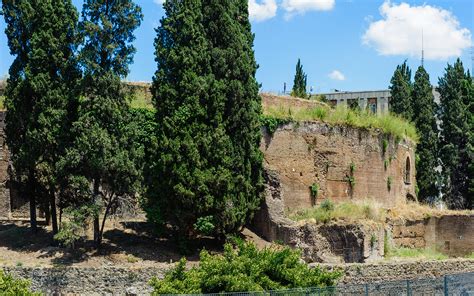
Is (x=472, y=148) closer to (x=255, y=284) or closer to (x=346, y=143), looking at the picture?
(x=346, y=143)

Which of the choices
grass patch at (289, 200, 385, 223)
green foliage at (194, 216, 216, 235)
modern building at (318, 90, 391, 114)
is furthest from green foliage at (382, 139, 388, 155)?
modern building at (318, 90, 391, 114)

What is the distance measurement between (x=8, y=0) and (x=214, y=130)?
29.0 ft

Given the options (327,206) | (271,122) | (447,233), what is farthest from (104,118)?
(447,233)

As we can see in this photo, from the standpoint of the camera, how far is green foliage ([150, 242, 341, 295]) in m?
15.6

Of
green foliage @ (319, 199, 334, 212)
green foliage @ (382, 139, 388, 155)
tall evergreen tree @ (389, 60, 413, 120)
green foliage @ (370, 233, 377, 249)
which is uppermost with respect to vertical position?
tall evergreen tree @ (389, 60, 413, 120)

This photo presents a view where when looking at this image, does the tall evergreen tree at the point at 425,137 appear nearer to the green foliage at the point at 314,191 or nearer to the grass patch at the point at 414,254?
the grass patch at the point at 414,254

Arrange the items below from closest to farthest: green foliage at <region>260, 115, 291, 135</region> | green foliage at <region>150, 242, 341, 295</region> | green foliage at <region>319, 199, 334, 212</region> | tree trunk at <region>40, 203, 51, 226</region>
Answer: green foliage at <region>150, 242, 341, 295</region> < tree trunk at <region>40, 203, 51, 226</region> < green foliage at <region>319, 199, 334, 212</region> < green foliage at <region>260, 115, 291, 135</region>

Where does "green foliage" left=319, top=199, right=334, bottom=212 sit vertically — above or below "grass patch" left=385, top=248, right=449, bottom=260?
above

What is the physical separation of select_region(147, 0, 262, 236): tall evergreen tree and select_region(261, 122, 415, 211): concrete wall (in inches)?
110

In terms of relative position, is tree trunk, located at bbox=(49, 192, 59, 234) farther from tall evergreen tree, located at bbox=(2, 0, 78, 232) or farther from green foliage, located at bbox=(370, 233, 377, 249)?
green foliage, located at bbox=(370, 233, 377, 249)

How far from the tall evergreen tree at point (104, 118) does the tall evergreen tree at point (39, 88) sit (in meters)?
0.92

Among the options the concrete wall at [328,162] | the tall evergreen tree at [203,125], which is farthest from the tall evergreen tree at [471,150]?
the tall evergreen tree at [203,125]

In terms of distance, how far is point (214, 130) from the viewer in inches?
961

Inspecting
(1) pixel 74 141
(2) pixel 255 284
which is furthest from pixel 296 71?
(2) pixel 255 284
